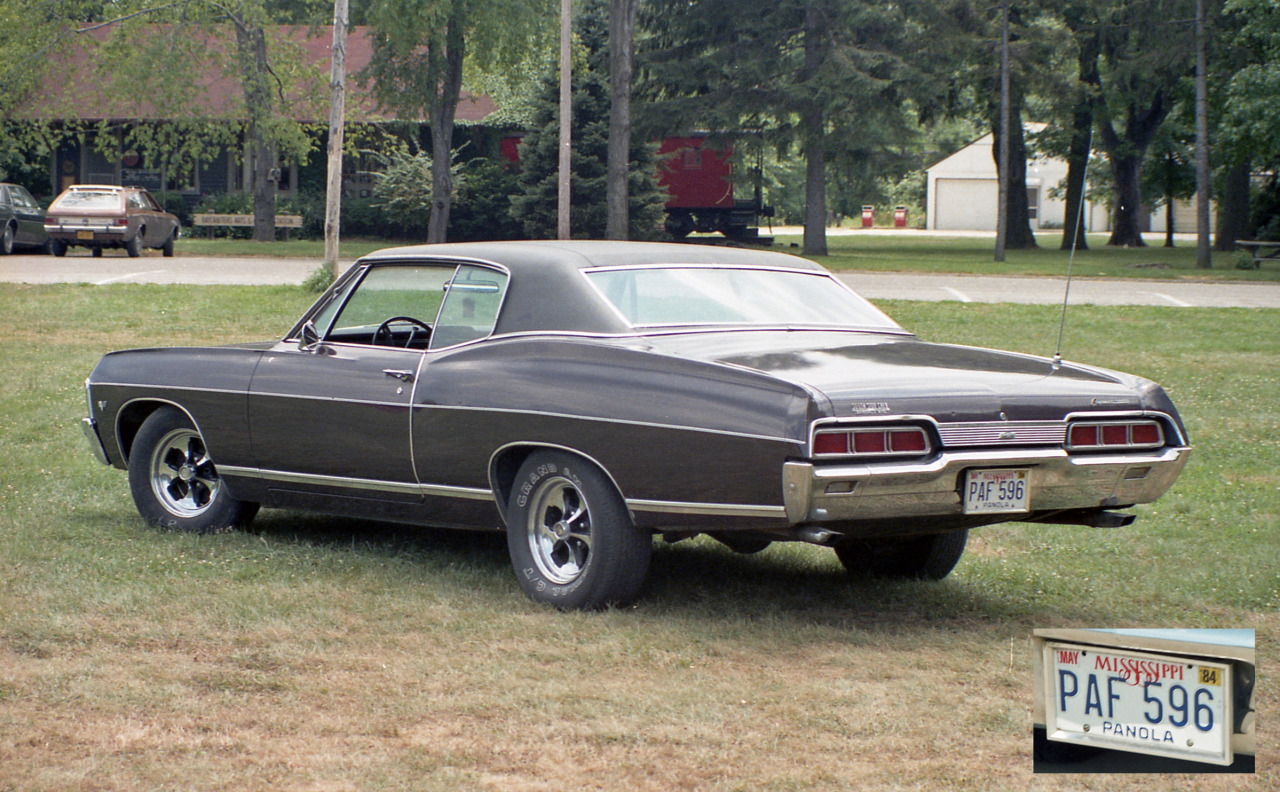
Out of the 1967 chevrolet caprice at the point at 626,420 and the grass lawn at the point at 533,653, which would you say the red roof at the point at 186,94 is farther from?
the 1967 chevrolet caprice at the point at 626,420

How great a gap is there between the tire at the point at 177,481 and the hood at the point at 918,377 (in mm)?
2524

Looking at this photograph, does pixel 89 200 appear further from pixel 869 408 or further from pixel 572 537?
pixel 869 408

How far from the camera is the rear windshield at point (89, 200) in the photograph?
30.1m

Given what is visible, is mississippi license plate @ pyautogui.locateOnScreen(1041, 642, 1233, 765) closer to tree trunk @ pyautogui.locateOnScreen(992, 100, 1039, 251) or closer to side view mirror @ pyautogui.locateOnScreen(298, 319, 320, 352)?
side view mirror @ pyautogui.locateOnScreen(298, 319, 320, 352)

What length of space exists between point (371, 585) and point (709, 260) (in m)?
1.89

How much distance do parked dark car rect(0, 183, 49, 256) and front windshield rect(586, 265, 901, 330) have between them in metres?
26.7

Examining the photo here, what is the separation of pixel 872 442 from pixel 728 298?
1.40 m

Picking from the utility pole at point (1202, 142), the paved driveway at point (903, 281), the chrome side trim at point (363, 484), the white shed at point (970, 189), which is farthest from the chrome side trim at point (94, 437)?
the white shed at point (970, 189)

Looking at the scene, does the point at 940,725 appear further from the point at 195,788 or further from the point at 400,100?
the point at 400,100

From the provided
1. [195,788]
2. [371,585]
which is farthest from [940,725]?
[371,585]

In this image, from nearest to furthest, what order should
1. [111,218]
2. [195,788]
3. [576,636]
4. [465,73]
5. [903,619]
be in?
[195,788] → [576,636] → [903,619] → [111,218] → [465,73]

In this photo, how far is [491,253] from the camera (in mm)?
6453

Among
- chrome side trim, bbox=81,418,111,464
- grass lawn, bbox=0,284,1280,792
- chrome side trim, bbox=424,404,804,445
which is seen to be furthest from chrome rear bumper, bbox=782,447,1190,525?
chrome side trim, bbox=81,418,111,464

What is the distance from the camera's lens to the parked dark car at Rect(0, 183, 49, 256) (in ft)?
98.8
